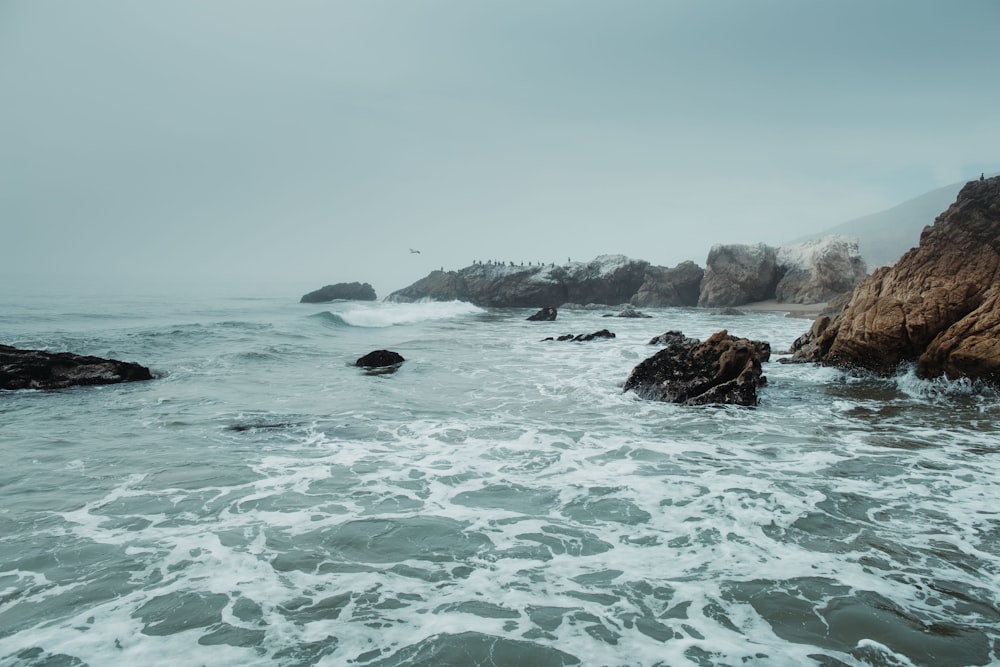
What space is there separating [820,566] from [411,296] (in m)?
69.1

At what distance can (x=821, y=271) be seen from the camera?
51.8m

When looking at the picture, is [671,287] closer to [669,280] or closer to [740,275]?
[669,280]

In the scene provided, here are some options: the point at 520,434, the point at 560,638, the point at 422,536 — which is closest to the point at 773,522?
the point at 560,638

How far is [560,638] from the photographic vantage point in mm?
4609

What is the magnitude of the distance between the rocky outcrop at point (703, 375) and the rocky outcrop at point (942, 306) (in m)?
3.26

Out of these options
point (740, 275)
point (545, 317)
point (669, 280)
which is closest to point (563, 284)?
point (669, 280)

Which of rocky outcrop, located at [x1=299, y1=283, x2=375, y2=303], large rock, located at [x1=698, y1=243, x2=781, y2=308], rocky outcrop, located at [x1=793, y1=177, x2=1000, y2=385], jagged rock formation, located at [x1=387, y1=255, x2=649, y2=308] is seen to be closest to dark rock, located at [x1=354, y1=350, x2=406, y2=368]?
rocky outcrop, located at [x1=793, y1=177, x2=1000, y2=385]

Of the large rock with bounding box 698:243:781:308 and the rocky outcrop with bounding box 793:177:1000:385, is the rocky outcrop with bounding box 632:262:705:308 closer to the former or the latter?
the large rock with bounding box 698:243:781:308

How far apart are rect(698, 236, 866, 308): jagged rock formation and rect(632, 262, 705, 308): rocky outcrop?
244cm

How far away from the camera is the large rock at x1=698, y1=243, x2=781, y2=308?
56.7 m

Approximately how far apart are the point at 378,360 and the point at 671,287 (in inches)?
1921

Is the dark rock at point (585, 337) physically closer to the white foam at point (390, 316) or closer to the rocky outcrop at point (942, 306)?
the rocky outcrop at point (942, 306)

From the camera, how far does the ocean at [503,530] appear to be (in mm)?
4590

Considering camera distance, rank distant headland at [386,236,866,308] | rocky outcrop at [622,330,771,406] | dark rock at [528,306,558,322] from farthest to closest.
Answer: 1. distant headland at [386,236,866,308]
2. dark rock at [528,306,558,322]
3. rocky outcrop at [622,330,771,406]
